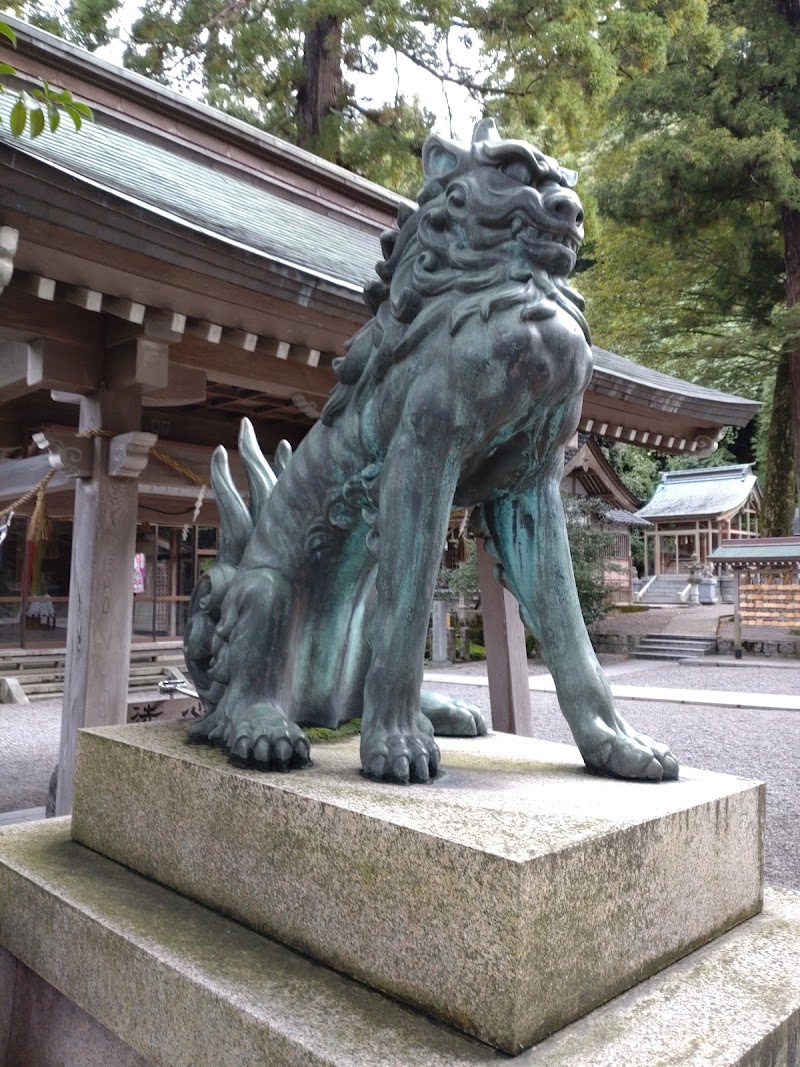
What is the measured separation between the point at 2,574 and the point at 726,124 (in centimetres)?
1272

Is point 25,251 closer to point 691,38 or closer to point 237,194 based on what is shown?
point 237,194

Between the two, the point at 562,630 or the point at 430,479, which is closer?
the point at 430,479

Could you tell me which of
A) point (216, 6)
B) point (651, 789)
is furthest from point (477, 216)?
point (216, 6)

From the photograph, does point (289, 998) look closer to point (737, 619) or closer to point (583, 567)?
point (583, 567)

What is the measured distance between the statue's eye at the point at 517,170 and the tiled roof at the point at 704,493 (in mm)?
24977

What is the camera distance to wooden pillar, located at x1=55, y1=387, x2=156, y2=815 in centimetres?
402

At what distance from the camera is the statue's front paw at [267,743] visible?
1.60 m

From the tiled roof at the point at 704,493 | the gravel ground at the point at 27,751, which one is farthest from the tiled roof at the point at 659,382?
the tiled roof at the point at 704,493

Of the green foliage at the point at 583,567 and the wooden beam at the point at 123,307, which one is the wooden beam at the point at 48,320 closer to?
the wooden beam at the point at 123,307

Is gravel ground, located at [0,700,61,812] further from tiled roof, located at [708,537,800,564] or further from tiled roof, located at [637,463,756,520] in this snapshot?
tiled roof, located at [637,463,756,520]

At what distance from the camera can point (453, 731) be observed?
6.81ft

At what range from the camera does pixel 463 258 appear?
5.17 feet

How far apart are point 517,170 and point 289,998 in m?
1.52

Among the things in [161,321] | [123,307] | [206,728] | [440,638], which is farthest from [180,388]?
[440,638]
